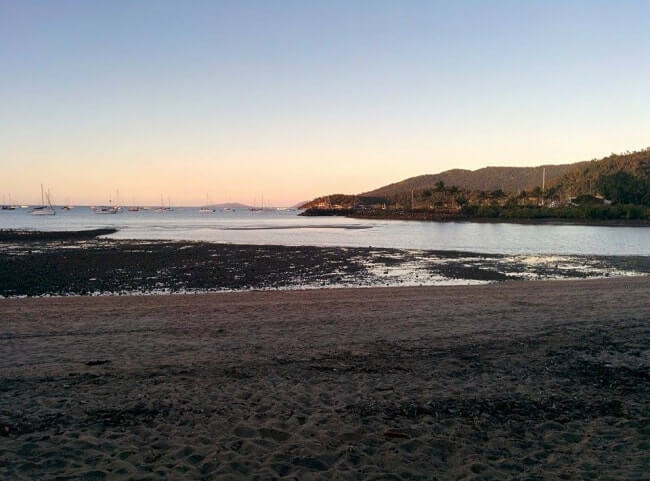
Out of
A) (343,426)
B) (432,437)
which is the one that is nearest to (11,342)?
(343,426)

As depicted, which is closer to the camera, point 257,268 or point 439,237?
point 257,268

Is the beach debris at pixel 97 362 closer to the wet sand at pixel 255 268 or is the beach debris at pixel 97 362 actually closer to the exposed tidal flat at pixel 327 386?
the exposed tidal flat at pixel 327 386

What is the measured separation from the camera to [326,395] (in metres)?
7.62

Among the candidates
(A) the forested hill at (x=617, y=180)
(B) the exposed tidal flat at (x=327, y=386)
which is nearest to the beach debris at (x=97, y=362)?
(B) the exposed tidal flat at (x=327, y=386)

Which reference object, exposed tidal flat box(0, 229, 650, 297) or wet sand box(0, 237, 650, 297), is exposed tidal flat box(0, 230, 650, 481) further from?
exposed tidal flat box(0, 229, 650, 297)

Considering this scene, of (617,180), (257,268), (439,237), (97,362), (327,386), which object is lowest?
(439,237)

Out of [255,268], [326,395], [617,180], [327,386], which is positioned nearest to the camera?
[326,395]

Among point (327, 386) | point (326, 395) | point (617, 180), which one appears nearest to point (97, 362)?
point (327, 386)

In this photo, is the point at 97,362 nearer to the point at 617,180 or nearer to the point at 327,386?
the point at 327,386

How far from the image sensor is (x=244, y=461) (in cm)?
554

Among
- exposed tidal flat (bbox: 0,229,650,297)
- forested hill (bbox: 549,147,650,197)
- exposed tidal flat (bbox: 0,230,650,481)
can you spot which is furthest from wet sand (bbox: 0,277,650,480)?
forested hill (bbox: 549,147,650,197)

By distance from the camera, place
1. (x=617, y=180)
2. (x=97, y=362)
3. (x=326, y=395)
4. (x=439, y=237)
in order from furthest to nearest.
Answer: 1. (x=617, y=180)
2. (x=439, y=237)
3. (x=97, y=362)
4. (x=326, y=395)

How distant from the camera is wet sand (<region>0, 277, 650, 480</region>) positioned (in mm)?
5543

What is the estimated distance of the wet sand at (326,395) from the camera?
554cm
